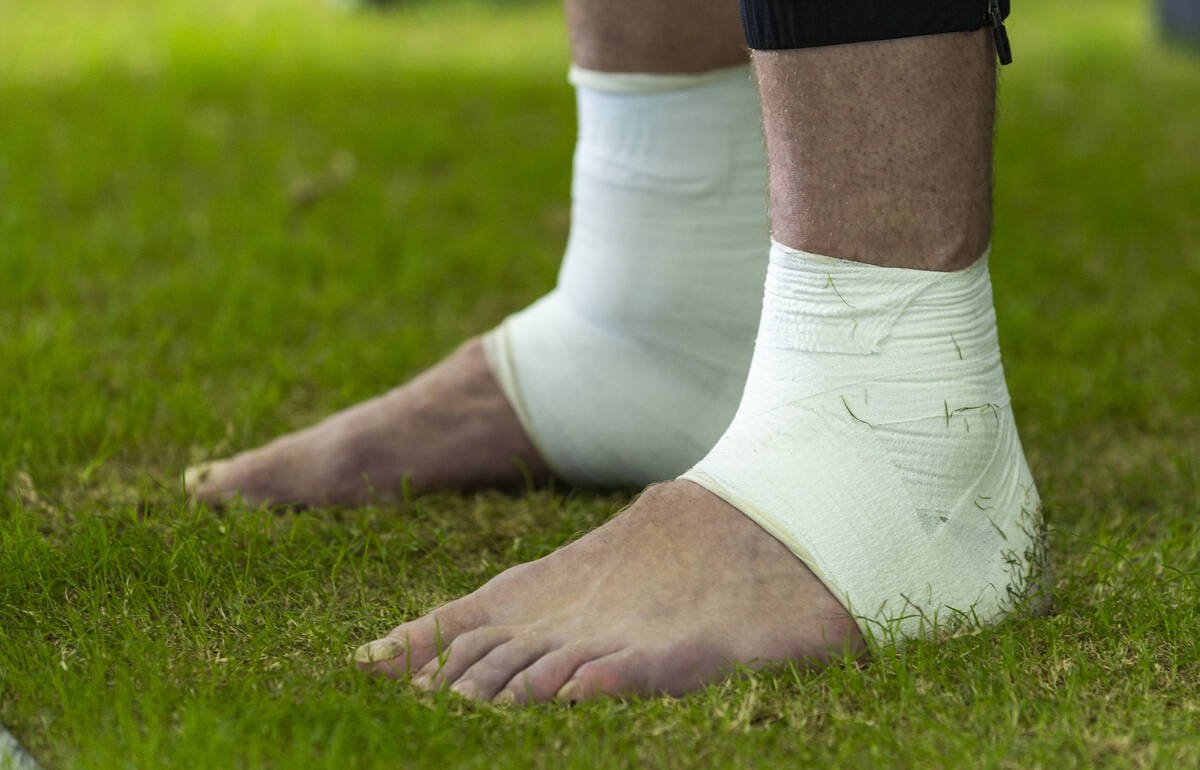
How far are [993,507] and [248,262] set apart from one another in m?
1.49

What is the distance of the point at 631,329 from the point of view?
4.80 ft

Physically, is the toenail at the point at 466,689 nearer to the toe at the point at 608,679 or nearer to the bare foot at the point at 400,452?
the toe at the point at 608,679

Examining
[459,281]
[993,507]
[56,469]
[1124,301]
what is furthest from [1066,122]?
[56,469]

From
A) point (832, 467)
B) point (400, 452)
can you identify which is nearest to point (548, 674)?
point (832, 467)

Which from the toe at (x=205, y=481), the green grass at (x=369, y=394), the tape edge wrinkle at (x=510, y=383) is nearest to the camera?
the green grass at (x=369, y=394)

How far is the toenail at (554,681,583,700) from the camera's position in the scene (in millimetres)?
969

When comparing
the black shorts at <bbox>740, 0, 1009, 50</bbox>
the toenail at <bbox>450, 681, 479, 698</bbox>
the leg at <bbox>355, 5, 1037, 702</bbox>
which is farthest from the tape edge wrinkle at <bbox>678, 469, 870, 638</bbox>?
the black shorts at <bbox>740, 0, 1009, 50</bbox>

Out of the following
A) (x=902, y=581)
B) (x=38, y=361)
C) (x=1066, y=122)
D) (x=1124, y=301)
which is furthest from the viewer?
(x=1066, y=122)

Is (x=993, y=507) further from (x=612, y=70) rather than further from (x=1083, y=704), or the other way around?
(x=612, y=70)

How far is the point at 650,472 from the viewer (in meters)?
1.46

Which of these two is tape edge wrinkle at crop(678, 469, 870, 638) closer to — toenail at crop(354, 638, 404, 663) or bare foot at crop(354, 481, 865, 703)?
bare foot at crop(354, 481, 865, 703)

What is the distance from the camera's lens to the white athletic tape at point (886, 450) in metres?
1.06

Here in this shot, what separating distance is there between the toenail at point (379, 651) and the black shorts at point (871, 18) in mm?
574

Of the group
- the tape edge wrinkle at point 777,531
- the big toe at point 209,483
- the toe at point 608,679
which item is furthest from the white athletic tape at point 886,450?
the big toe at point 209,483
